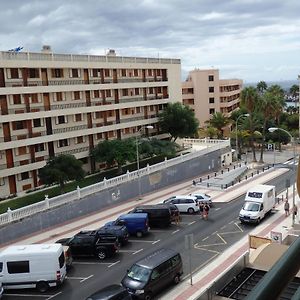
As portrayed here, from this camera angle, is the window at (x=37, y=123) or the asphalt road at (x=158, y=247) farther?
the window at (x=37, y=123)

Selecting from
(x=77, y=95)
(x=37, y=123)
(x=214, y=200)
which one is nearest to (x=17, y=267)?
(x=214, y=200)

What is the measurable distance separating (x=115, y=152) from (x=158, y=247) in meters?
19.9

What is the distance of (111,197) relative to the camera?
121 ft

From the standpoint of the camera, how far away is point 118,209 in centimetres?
3538

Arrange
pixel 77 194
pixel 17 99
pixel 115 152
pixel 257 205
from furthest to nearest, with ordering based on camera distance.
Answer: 1. pixel 115 152
2. pixel 17 99
3. pixel 77 194
4. pixel 257 205

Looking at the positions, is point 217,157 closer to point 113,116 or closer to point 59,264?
point 113,116

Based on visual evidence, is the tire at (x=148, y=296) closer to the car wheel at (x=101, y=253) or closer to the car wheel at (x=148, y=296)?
the car wheel at (x=148, y=296)

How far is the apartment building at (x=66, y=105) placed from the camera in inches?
Answer: 1542

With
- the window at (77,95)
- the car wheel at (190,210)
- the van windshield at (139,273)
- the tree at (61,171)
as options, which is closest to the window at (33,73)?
the window at (77,95)

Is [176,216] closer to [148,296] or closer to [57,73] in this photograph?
[148,296]

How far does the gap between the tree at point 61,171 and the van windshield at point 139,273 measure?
18.3 metres

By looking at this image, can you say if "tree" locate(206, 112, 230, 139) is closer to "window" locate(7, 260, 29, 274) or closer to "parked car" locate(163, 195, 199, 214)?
"parked car" locate(163, 195, 199, 214)

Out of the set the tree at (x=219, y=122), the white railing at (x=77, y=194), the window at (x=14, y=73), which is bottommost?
the white railing at (x=77, y=194)

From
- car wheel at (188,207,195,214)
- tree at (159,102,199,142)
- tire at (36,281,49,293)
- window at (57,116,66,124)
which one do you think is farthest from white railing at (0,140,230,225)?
window at (57,116,66,124)
